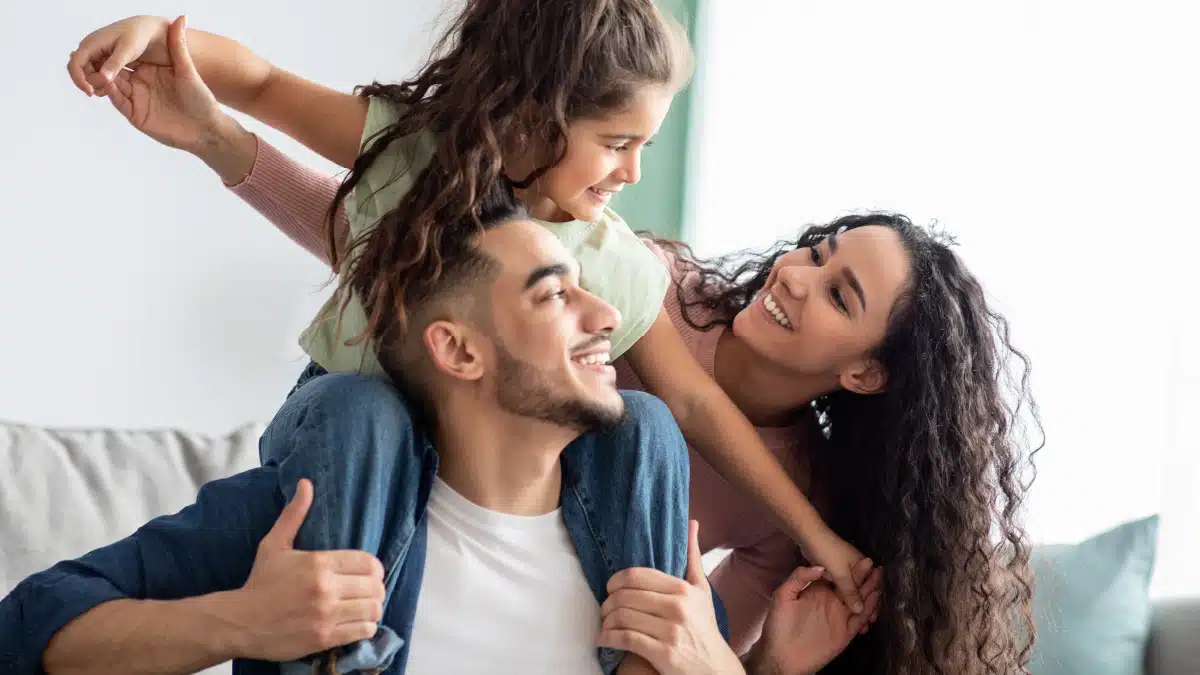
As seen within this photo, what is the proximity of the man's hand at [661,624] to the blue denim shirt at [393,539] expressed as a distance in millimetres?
35

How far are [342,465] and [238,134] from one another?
0.60m

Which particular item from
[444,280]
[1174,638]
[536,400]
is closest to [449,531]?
[536,400]

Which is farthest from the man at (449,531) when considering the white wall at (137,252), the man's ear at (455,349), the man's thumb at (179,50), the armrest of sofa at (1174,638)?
the white wall at (137,252)

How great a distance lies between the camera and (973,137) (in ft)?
8.25

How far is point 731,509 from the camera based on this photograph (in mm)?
2006

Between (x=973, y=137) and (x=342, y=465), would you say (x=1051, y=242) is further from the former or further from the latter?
(x=342, y=465)

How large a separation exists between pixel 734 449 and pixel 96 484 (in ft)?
3.23

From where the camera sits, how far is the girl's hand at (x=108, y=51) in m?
1.43

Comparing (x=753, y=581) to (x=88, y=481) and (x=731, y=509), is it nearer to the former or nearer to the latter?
(x=731, y=509)

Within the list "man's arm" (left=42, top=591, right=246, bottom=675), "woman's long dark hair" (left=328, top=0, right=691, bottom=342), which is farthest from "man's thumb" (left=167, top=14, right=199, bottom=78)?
"man's arm" (left=42, top=591, right=246, bottom=675)

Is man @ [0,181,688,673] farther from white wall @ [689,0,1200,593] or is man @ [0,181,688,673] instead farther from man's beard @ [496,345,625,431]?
white wall @ [689,0,1200,593]

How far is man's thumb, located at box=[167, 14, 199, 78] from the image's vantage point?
1.54 meters

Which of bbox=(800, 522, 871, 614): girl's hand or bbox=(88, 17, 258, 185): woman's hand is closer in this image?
bbox=(88, 17, 258, 185): woman's hand

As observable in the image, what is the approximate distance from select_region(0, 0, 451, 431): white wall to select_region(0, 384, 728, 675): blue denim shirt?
4.50ft
